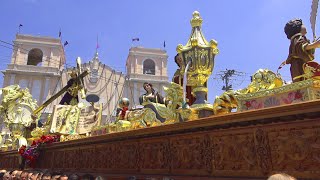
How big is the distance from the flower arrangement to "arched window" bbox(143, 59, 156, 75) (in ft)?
92.9

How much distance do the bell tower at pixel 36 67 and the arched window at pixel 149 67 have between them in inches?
422

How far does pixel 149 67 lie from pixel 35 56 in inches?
593

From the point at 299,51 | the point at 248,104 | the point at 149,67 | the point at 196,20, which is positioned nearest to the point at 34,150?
the point at 196,20

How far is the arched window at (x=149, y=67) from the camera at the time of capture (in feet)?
120

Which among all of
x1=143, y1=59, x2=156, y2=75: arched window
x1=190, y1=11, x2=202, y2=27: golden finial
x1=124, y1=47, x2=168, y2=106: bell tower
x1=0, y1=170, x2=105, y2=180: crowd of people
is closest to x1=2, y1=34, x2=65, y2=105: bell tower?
x1=124, y1=47, x2=168, y2=106: bell tower

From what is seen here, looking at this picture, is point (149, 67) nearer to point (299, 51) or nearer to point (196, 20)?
point (196, 20)

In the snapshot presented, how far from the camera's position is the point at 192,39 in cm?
397

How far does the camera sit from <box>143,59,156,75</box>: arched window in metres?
36.5

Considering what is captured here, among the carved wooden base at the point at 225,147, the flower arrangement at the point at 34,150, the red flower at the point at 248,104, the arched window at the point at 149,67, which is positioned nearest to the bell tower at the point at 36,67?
the arched window at the point at 149,67

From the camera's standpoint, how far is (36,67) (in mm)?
32969

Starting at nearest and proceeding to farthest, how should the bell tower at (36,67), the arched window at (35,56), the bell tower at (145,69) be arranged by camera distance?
1. the bell tower at (36,67)
2. the bell tower at (145,69)
3. the arched window at (35,56)

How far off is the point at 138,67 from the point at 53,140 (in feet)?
91.1

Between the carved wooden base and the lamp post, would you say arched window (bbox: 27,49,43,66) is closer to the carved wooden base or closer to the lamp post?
the carved wooden base

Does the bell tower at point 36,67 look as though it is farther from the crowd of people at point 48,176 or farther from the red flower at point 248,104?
the red flower at point 248,104
